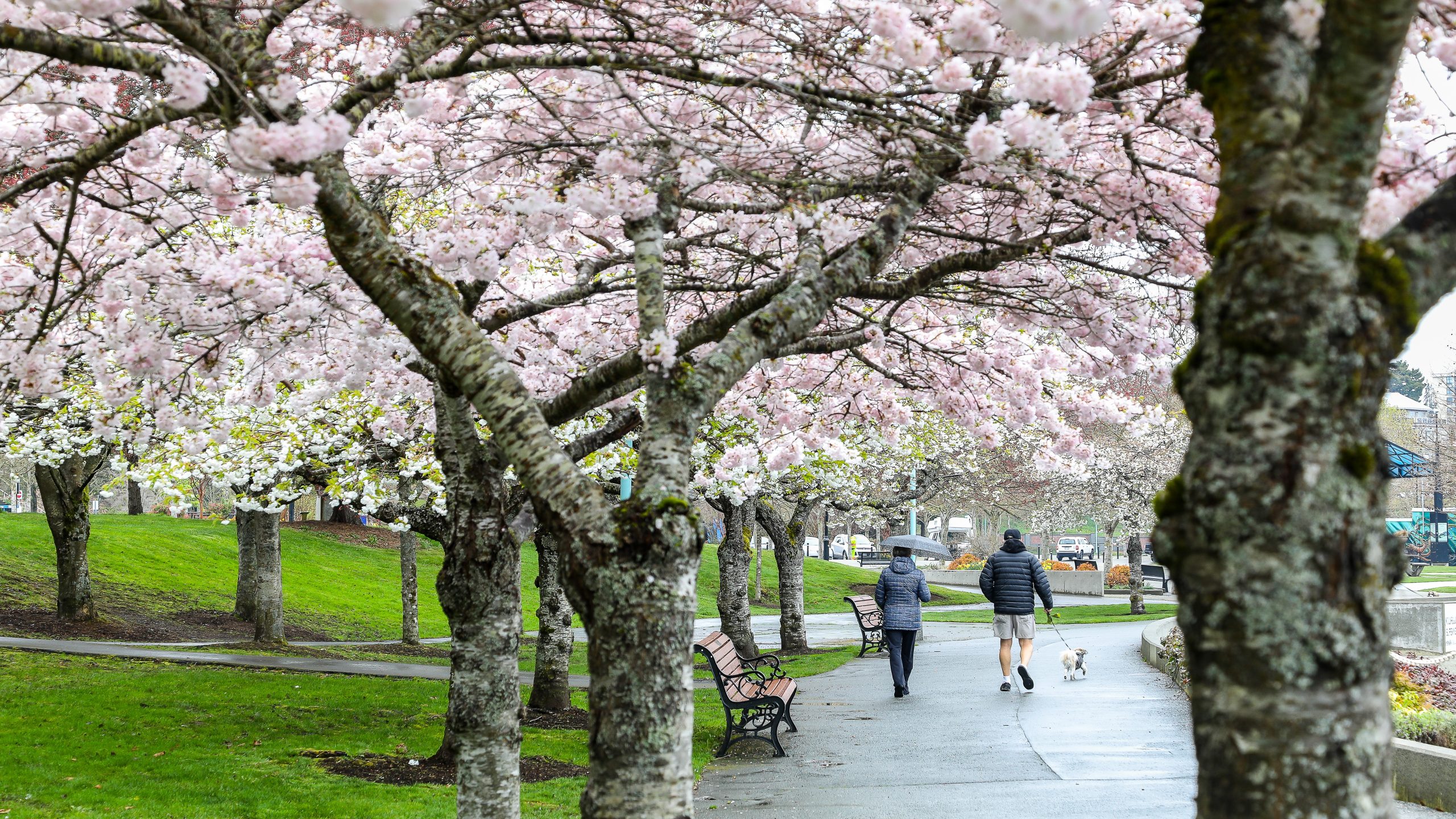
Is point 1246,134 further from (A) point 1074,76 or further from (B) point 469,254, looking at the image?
(B) point 469,254

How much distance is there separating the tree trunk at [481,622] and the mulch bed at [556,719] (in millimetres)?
5899

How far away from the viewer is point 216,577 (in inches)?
1215

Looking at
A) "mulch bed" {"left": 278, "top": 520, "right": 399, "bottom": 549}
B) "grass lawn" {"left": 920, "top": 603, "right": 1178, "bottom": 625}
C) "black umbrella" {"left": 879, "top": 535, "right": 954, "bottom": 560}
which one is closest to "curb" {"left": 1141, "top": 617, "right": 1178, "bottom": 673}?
"black umbrella" {"left": 879, "top": 535, "right": 954, "bottom": 560}

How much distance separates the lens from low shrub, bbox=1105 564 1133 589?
44344 millimetres

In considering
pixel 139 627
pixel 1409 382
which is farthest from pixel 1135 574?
pixel 1409 382

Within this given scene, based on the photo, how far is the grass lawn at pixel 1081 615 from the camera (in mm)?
28281

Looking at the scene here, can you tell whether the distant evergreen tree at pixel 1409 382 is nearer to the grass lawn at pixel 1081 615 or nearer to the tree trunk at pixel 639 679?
the grass lawn at pixel 1081 615

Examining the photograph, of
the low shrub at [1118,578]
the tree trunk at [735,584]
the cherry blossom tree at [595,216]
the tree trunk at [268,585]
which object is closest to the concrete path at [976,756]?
the cherry blossom tree at [595,216]

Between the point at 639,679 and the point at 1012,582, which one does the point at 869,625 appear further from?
the point at 639,679

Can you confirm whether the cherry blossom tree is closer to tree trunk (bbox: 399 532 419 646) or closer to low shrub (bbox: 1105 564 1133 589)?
tree trunk (bbox: 399 532 419 646)

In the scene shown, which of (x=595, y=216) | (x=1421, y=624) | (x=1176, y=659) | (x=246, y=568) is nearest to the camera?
(x=595, y=216)

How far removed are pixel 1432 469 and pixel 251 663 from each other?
4143 centimetres

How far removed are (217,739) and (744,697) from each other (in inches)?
229

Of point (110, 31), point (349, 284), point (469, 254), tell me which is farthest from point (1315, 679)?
point (349, 284)
